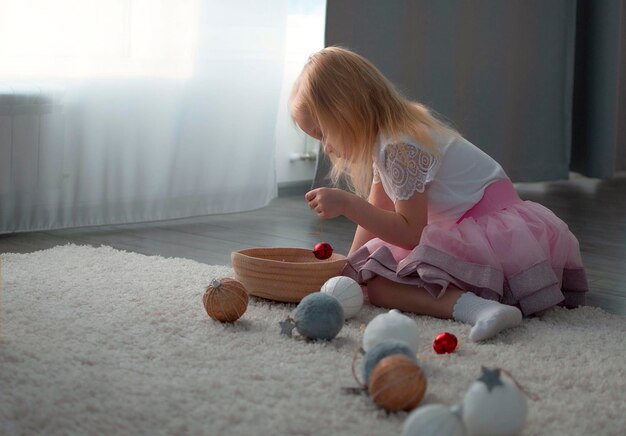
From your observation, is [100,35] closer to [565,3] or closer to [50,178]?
[50,178]

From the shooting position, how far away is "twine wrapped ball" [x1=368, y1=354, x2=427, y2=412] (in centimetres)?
111

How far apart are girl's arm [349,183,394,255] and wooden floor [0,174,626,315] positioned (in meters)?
0.39

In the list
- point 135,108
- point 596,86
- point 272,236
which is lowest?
point 272,236

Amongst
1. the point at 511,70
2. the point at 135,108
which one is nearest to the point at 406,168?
the point at 135,108

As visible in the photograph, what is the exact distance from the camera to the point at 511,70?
12.6 feet

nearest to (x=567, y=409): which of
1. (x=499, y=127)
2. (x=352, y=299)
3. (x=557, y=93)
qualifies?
(x=352, y=299)

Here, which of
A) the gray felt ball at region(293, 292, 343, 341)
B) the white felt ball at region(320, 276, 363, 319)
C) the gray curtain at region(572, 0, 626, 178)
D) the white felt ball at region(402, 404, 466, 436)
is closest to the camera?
the white felt ball at region(402, 404, 466, 436)

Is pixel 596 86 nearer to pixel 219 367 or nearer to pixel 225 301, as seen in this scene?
pixel 225 301

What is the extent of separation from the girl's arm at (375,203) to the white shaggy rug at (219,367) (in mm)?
257

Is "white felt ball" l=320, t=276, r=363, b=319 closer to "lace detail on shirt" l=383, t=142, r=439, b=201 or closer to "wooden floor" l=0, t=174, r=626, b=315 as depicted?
"lace detail on shirt" l=383, t=142, r=439, b=201

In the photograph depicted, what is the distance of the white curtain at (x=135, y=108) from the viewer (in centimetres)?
244

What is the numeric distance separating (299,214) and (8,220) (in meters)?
0.94

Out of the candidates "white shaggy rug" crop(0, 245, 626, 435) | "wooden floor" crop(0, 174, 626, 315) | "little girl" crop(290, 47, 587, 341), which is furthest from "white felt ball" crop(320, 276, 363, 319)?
"wooden floor" crop(0, 174, 626, 315)

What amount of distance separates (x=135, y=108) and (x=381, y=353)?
1.66 m
